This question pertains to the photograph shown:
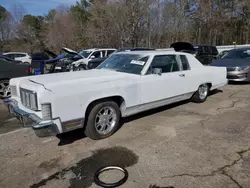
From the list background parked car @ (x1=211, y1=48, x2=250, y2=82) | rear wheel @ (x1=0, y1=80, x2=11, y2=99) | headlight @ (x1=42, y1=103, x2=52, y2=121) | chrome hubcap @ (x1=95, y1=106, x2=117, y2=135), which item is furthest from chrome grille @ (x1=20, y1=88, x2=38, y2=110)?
background parked car @ (x1=211, y1=48, x2=250, y2=82)

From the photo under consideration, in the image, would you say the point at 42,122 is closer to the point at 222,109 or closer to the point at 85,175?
the point at 85,175

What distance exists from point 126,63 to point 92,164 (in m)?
2.37

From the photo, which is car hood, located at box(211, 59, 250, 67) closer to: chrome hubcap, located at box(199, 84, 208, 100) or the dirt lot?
chrome hubcap, located at box(199, 84, 208, 100)

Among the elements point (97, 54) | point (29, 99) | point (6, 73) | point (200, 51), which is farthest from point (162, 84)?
point (200, 51)

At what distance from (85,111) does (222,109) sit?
154 inches

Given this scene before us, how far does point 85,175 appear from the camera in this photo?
275cm

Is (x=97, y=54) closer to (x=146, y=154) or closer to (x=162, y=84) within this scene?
(x=162, y=84)

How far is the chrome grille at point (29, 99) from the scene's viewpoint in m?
3.13

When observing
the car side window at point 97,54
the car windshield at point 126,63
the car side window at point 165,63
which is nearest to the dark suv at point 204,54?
the car side window at point 97,54

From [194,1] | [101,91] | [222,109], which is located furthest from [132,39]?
[101,91]

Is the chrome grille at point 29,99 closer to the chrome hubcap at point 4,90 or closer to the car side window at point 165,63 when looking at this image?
the car side window at point 165,63

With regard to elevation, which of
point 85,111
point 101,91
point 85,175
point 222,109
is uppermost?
point 101,91

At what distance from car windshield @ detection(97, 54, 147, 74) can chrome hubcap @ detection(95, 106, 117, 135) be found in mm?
998

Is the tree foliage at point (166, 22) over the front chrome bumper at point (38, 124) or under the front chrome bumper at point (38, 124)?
over
